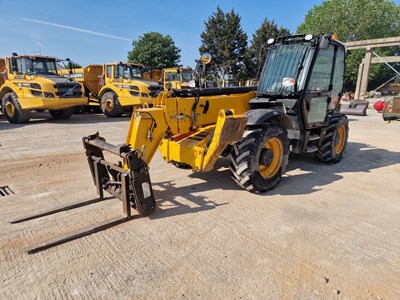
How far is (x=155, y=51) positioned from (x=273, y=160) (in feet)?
134

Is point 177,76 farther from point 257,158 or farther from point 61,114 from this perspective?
point 257,158

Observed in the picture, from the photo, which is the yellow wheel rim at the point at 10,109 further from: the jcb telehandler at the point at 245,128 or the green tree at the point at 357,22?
the green tree at the point at 357,22

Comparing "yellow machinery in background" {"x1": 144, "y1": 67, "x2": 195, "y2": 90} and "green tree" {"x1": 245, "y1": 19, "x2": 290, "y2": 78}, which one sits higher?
"green tree" {"x1": 245, "y1": 19, "x2": 290, "y2": 78}

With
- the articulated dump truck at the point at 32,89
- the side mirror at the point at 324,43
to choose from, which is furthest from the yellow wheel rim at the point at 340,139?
the articulated dump truck at the point at 32,89

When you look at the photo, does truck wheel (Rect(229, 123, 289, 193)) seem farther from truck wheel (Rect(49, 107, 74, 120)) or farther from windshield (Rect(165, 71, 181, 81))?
windshield (Rect(165, 71, 181, 81))

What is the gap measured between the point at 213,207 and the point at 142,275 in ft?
5.17

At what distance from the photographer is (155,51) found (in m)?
42.5

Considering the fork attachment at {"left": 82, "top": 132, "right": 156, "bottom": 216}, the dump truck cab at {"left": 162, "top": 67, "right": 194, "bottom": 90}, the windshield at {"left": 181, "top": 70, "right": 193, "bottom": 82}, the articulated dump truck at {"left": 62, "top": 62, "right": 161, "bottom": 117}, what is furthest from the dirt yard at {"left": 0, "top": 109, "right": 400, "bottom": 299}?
the windshield at {"left": 181, "top": 70, "right": 193, "bottom": 82}

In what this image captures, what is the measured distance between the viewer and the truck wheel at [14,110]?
11375 millimetres

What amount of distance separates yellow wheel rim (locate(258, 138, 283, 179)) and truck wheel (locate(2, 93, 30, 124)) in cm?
1033

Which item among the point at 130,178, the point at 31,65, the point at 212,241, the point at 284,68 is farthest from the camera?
the point at 31,65

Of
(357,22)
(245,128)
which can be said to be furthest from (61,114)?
(357,22)

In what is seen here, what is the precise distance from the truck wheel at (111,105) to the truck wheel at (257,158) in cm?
1044

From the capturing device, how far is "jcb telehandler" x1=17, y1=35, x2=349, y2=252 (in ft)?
12.8
